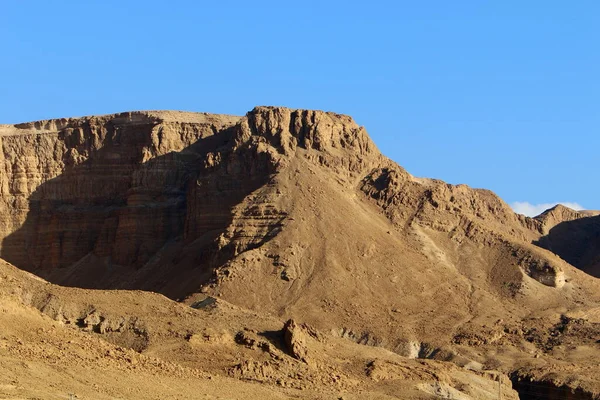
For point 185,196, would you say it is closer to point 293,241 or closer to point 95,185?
point 95,185

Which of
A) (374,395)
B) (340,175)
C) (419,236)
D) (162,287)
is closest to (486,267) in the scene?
(419,236)

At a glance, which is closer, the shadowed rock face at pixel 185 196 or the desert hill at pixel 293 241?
the desert hill at pixel 293 241

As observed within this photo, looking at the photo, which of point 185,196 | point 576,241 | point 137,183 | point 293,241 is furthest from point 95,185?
point 576,241

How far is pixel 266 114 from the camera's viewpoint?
116562 mm

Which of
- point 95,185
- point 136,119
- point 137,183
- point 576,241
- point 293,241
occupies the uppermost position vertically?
point 136,119

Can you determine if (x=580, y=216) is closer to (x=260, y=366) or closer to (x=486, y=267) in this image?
(x=486, y=267)

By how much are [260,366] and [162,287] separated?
41.3 metres

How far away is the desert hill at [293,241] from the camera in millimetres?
98500

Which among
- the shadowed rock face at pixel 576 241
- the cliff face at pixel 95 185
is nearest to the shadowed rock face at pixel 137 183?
the cliff face at pixel 95 185

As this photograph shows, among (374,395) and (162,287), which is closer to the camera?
(374,395)

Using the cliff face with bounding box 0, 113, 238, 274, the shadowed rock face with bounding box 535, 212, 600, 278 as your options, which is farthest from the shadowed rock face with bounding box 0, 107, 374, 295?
the shadowed rock face with bounding box 535, 212, 600, 278

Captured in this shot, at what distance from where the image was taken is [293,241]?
351 feet

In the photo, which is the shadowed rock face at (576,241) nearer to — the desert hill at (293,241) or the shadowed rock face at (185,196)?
the desert hill at (293,241)

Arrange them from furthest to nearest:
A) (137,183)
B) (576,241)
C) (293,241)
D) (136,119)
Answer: (576,241) < (136,119) < (137,183) < (293,241)
